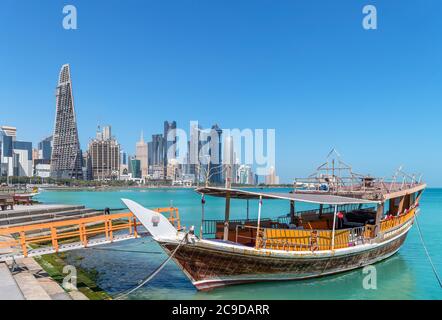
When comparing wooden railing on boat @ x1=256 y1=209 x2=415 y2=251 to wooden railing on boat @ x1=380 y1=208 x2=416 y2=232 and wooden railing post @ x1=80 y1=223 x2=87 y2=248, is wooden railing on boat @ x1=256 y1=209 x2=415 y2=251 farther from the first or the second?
wooden railing post @ x1=80 y1=223 x2=87 y2=248

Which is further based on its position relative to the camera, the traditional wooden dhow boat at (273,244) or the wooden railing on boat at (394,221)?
the wooden railing on boat at (394,221)

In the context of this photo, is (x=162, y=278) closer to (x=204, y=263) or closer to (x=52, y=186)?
(x=204, y=263)

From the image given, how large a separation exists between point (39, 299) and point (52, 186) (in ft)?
649

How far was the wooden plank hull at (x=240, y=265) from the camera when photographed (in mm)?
12109

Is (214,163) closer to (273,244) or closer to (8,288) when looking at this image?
(273,244)

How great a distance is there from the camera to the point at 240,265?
41.4 ft

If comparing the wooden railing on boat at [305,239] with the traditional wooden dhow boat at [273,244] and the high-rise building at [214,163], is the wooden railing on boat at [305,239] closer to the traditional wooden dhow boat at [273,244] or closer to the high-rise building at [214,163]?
the traditional wooden dhow boat at [273,244]

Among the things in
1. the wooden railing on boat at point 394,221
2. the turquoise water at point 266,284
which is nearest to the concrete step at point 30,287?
the turquoise water at point 266,284

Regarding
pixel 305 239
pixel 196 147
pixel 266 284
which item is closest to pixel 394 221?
pixel 305 239

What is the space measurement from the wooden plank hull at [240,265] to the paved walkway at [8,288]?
14.0 ft

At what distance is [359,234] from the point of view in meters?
16.8

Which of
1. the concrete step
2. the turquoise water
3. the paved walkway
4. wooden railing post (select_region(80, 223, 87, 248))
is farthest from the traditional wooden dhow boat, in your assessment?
the paved walkway

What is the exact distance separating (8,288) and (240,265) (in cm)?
718
